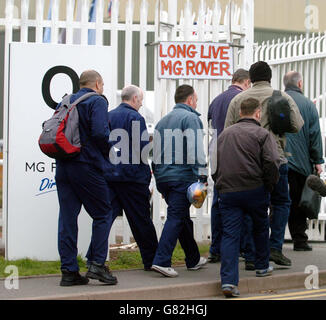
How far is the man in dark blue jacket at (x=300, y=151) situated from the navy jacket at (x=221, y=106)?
983 mm

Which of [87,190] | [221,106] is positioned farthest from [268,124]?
[87,190]

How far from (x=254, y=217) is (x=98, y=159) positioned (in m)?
1.56

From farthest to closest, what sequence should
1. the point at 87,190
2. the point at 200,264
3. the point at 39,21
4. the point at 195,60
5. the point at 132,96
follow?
the point at 195,60, the point at 39,21, the point at 200,264, the point at 132,96, the point at 87,190

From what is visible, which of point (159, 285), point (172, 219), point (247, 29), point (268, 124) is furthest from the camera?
point (247, 29)

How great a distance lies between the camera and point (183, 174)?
26.8ft

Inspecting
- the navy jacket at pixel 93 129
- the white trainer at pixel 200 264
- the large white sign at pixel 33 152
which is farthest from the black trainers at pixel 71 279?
the white trainer at pixel 200 264

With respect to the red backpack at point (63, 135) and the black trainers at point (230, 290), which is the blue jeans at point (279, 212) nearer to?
the black trainers at point (230, 290)

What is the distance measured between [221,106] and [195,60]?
1023 mm

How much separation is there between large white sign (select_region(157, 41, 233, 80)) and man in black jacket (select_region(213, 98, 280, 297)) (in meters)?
2.39

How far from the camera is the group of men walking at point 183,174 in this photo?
24.4 feet

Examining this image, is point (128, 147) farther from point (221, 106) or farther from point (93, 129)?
point (221, 106)

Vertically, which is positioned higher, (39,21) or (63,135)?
(39,21)

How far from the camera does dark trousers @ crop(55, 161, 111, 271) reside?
7.41m
